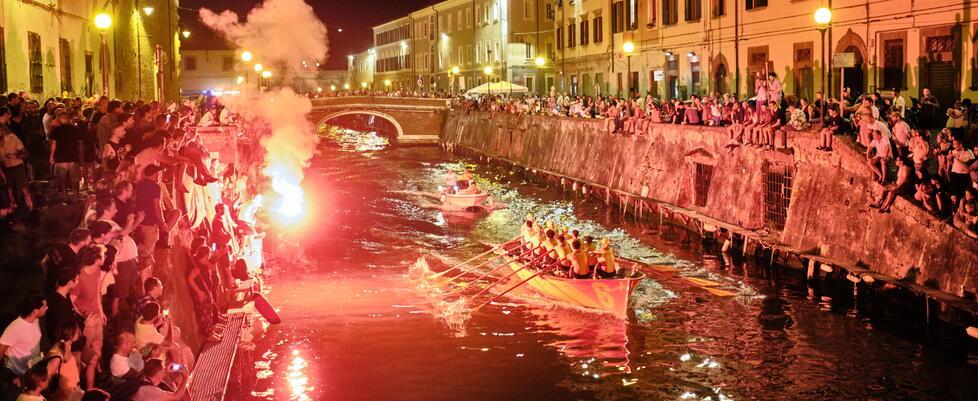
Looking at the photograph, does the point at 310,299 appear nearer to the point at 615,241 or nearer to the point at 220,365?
the point at 220,365

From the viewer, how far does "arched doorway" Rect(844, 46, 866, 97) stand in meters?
35.5

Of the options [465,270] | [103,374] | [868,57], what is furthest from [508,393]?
[868,57]

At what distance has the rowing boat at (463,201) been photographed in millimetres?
43969

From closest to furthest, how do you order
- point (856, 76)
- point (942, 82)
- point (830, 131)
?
point (830, 131) < point (942, 82) < point (856, 76)

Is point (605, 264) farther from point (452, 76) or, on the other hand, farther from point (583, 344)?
point (452, 76)

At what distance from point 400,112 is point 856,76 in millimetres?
50918

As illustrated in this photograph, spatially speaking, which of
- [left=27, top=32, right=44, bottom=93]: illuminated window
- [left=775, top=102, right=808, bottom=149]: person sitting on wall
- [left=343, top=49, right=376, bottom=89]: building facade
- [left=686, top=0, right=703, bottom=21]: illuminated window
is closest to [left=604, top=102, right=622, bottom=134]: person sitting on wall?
[left=686, top=0, right=703, bottom=21]: illuminated window

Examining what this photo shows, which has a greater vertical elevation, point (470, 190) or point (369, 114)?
point (369, 114)

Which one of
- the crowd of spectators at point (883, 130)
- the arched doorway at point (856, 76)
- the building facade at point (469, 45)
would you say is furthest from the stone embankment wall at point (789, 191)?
the building facade at point (469, 45)

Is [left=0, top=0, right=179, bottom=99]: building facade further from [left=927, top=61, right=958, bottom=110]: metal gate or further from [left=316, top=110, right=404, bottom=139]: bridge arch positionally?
[left=316, top=110, right=404, bottom=139]: bridge arch

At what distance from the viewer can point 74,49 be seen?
108 feet

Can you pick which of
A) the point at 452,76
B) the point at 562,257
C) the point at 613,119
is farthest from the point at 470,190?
the point at 452,76

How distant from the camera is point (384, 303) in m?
26.1

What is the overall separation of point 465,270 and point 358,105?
52.5 metres
